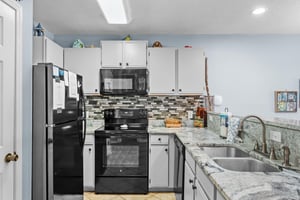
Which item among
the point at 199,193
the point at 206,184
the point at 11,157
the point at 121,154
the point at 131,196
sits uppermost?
the point at 11,157

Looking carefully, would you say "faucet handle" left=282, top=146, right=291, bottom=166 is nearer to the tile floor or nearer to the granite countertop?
the granite countertop

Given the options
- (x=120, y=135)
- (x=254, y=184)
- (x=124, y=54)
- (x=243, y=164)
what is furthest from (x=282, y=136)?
(x=124, y=54)

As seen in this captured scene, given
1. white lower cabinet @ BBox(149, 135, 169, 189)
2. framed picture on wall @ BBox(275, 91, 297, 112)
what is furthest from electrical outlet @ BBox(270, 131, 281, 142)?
framed picture on wall @ BBox(275, 91, 297, 112)

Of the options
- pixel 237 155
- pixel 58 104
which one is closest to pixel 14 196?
pixel 58 104

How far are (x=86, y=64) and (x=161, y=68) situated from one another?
1177 millimetres

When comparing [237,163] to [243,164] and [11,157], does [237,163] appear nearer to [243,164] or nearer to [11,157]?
[243,164]

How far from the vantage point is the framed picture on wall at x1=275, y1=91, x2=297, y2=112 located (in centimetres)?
387

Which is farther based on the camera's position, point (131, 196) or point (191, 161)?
point (131, 196)

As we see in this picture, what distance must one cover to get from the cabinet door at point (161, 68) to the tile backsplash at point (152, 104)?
32cm

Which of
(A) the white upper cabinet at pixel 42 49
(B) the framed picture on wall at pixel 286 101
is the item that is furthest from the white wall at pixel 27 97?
(B) the framed picture on wall at pixel 286 101

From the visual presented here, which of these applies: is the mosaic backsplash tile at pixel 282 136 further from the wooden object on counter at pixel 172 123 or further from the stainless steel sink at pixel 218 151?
the wooden object on counter at pixel 172 123

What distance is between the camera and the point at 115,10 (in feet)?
8.77

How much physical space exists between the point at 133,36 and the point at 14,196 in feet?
9.52

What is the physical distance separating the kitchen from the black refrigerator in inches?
79.0
